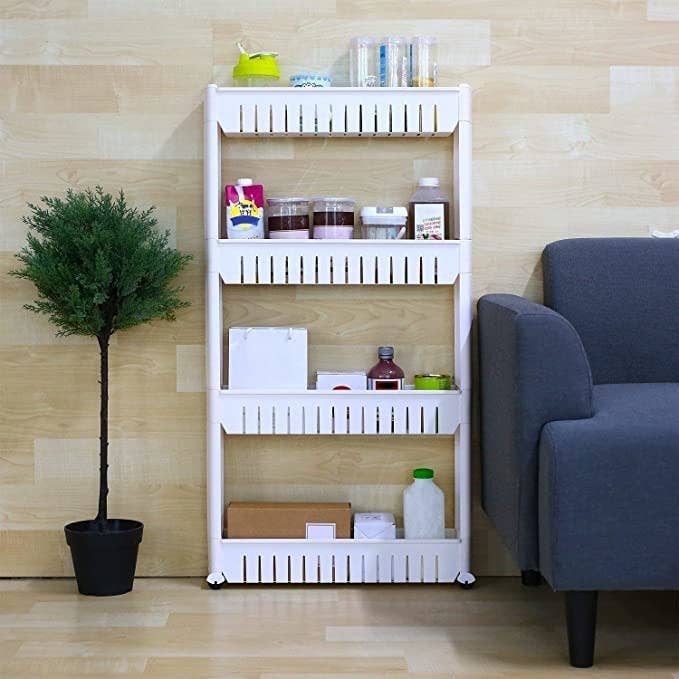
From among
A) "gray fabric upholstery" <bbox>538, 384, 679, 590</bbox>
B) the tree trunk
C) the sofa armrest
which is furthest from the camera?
the tree trunk

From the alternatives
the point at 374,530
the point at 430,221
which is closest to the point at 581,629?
the point at 374,530

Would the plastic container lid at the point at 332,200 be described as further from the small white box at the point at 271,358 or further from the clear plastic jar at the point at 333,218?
the small white box at the point at 271,358

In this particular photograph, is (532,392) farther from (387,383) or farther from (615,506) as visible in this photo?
(387,383)

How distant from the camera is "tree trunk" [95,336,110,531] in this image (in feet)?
8.57

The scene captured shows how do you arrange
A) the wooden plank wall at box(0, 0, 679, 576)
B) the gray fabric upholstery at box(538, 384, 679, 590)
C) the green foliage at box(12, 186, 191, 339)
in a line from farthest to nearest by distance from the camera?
the wooden plank wall at box(0, 0, 679, 576), the green foliage at box(12, 186, 191, 339), the gray fabric upholstery at box(538, 384, 679, 590)

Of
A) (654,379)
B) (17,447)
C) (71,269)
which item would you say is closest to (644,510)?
(654,379)

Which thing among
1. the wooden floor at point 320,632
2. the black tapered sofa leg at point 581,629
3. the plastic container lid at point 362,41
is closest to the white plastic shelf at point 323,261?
the plastic container lid at point 362,41

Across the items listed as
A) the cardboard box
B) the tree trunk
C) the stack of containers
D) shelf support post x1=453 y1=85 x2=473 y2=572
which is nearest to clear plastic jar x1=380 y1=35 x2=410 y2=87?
the stack of containers

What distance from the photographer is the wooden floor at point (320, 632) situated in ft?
6.87

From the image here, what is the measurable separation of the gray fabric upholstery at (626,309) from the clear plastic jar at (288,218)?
633mm

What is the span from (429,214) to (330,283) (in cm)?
29

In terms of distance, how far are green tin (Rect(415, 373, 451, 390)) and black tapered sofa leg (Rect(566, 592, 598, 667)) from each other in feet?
2.41

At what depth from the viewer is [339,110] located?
2.67 meters

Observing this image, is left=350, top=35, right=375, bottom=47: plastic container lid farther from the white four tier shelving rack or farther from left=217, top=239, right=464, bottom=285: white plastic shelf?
left=217, top=239, right=464, bottom=285: white plastic shelf
